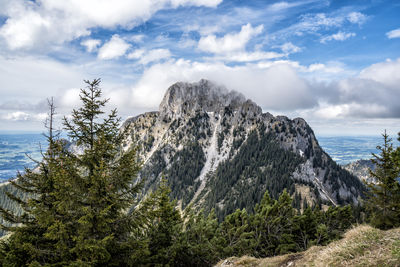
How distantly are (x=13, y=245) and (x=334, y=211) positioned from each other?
134 ft

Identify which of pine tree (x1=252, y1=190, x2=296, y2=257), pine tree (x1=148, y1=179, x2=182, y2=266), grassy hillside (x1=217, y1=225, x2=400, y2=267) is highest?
grassy hillside (x1=217, y1=225, x2=400, y2=267)

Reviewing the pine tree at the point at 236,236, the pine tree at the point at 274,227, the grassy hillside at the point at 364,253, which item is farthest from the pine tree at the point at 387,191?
the grassy hillside at the point at 364,253

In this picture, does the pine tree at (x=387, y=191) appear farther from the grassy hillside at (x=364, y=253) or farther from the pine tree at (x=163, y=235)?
the pine tree at (x=163, y=235)

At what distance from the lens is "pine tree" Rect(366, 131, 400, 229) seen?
24031mm

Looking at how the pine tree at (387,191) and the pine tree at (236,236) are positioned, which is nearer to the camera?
the pine tree at (236,236)

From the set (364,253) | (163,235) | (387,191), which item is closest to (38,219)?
(163,235)

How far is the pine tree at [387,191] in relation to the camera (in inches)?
946

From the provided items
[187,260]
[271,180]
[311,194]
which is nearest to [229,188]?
[271,180]

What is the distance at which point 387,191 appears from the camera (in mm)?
24906

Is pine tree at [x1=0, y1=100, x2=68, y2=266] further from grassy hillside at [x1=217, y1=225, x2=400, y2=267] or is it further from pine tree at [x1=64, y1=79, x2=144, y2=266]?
grassy hillside at [x1=217, y1=225, x2=400, y2=267]

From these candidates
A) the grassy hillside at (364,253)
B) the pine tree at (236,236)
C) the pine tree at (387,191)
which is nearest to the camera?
the grassy hillside at (364,253)

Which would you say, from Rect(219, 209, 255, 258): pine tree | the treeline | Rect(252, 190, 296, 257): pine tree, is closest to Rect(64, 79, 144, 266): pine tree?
the treeline

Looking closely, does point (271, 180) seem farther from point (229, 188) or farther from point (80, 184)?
point (80, 184)

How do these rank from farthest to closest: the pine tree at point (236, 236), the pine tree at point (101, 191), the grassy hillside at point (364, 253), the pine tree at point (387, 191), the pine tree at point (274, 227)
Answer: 1. the pine tree at point (274, 227)
2. the pine tree at point (387, 191)
3. the pine tree at point (236, 236)
4. the pine tree at point (101, 191)
5. the grassy hillside at point (364, 253)
